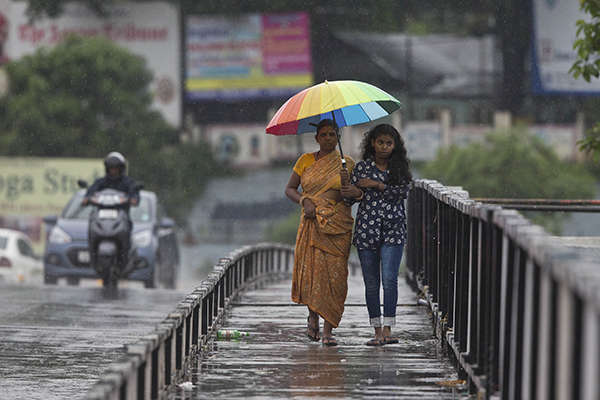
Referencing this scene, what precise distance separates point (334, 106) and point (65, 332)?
3.78m

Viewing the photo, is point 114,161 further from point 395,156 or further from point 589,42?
point 395,156

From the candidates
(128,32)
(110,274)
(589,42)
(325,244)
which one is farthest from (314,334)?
(128,32)

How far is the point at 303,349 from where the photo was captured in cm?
780

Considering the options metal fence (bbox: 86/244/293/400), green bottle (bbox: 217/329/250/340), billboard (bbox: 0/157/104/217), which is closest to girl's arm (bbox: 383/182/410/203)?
metal fence (bbox: 86/244/293/400)

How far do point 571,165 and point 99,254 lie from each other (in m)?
36.9

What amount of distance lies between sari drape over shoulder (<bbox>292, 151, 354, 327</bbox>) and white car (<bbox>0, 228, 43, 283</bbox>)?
23256 millimetres

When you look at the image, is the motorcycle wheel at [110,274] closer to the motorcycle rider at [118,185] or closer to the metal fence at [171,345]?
the motorcycle rider at [118,185]

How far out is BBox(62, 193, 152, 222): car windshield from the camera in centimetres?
1923

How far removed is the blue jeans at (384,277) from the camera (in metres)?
7.86

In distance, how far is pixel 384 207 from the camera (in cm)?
784

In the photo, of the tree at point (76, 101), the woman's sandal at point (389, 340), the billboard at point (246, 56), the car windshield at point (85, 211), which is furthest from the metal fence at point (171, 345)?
the billboard at point (246, 56)

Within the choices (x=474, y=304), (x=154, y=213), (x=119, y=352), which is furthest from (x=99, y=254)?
(x=474, y=304)

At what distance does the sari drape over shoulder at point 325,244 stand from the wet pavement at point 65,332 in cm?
156

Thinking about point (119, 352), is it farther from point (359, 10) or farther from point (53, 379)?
point (359, 10)
